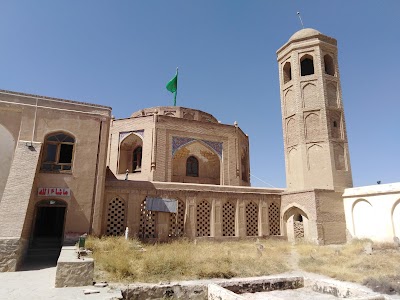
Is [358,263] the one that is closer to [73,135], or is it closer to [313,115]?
[313,115]

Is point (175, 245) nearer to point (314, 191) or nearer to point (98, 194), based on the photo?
point (98, 194)

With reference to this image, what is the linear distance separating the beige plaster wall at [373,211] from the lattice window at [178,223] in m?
9.56

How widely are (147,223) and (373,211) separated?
1217 centimetres

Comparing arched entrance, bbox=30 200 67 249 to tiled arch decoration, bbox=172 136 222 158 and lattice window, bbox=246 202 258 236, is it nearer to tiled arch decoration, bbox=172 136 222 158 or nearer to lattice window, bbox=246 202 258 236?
tiled arch decoration, bbox=172 136 222 158

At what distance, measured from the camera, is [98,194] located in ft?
43.9

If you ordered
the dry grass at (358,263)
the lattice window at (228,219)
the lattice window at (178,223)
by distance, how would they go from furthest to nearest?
the lattice window at (228,219)
the lattice window at (178,223)
the dry grass at (358,263)

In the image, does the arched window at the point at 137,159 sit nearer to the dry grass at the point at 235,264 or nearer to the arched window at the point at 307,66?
the dry grass at the point at 235,264

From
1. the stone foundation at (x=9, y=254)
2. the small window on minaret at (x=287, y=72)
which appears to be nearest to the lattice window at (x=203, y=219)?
the stone foundation at (x=9, y=254)

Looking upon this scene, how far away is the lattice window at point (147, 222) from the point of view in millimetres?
15562

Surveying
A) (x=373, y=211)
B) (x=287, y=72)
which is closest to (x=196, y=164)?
(x=287, y=72)

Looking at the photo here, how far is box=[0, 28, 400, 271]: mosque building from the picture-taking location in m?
12.7

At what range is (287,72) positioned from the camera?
74.9 ft

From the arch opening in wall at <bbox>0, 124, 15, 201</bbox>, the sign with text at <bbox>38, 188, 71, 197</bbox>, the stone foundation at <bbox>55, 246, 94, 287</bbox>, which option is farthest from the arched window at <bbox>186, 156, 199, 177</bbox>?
the stone foundation at <bbox>55, 246, 94, 287</bbox>

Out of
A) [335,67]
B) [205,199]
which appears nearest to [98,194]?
[205,199]
